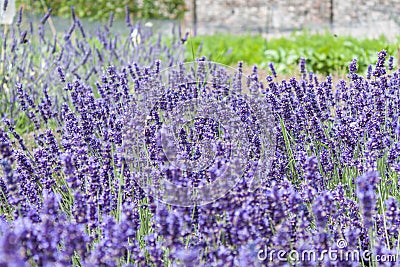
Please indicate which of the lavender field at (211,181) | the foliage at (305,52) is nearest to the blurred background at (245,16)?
the foliage at (305,52)

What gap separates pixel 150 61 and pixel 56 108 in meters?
1.39

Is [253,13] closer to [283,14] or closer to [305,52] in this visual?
[283,14]

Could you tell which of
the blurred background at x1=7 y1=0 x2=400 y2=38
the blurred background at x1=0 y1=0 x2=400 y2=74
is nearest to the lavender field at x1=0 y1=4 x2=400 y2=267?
the blurred background at x1=0 y1=0 x2=400 y2=74

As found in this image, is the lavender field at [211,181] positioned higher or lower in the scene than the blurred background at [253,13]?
higher

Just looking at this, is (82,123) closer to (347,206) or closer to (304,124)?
(304,124)

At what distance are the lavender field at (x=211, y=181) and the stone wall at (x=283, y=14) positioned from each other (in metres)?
8.94

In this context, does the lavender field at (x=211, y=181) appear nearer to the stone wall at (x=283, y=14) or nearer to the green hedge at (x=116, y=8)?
the stone wall at (x=283, y=14)

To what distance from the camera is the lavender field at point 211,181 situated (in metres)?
1.76

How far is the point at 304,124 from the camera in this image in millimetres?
2904

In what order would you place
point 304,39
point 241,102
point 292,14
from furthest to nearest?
point 292,14, point 304,39, point 241,102

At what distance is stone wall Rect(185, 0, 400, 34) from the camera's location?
39.8ft

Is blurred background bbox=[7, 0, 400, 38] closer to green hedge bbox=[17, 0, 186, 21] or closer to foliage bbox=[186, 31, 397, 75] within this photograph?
green hedge bbox=[17, 0, 186, 21]

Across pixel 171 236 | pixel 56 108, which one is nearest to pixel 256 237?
pixel 171 236

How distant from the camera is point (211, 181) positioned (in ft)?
6.55
